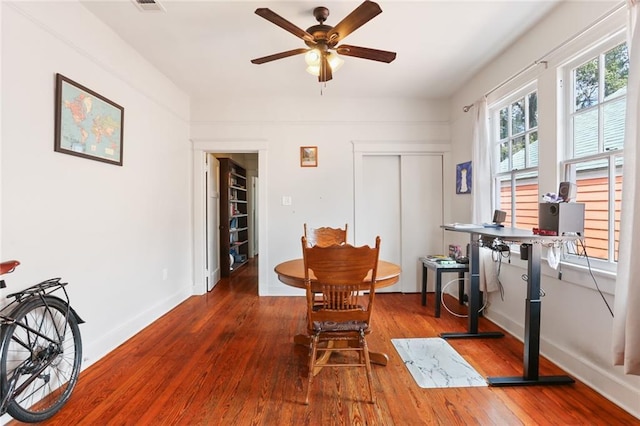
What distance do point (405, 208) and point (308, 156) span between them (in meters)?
1.49

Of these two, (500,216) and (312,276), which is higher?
Result: (500,216)

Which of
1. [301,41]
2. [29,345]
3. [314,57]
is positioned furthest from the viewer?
[301,41]

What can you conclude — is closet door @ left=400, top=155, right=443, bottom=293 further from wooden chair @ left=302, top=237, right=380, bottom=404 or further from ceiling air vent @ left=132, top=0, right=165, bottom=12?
ceiling air vent @ left=132, top=0, right=165, bottom=12

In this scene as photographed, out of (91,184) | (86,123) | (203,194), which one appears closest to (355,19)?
(86,123)

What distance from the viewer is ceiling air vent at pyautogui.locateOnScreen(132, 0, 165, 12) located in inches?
78.2

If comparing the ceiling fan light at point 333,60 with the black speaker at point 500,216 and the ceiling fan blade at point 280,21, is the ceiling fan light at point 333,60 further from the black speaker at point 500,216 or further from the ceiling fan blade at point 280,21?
the black speaker at point 500,216

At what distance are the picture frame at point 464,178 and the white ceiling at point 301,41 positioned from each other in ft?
3.19

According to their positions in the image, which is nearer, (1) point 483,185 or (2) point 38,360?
(2) point 38,360

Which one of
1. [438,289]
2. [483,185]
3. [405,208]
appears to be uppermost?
[483,185]

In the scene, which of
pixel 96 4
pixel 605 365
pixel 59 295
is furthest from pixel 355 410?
pixel 96 4

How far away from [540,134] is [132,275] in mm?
3700

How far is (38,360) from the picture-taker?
1566 millimetres

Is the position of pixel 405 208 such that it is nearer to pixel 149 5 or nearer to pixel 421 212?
pixel 421 212

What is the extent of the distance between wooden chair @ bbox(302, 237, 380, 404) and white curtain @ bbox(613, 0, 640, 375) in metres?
1.25
